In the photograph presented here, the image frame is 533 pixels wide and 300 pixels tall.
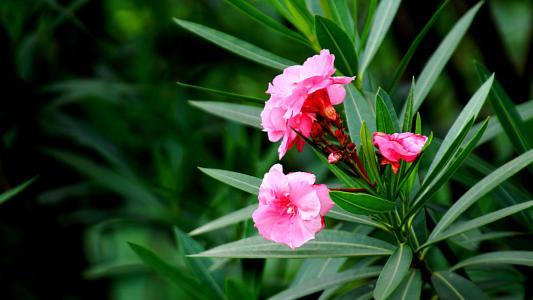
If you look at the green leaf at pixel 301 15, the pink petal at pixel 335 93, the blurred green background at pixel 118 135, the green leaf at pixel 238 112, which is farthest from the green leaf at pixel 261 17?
the blurred green background at pixel 118 135

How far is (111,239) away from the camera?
2115mm

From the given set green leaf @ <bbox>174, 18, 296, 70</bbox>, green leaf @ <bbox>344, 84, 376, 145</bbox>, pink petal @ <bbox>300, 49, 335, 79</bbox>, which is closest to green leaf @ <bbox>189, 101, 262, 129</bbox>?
green leaf @ <bbox>174, 18, 296, 70</bbox>

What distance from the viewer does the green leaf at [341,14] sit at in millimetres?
1086

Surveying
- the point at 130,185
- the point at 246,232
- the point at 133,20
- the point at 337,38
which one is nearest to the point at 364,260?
the point at 246,232

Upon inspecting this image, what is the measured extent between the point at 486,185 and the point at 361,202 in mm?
222

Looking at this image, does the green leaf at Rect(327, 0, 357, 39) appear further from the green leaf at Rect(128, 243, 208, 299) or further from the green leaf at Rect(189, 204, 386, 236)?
the green leaf at Rect(128, 243, 208, 299)

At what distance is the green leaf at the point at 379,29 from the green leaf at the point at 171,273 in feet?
1.40

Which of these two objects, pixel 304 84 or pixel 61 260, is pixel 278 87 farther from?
pixel 61 260

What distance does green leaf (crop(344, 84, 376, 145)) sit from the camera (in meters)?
0.95

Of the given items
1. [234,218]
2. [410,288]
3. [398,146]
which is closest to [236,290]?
[234,218]

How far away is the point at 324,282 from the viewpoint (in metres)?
1.00

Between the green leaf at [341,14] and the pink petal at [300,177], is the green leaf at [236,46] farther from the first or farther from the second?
the pink petal at [300,177]

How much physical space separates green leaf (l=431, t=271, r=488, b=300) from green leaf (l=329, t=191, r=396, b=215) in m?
0.20

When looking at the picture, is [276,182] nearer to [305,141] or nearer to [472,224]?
[305,141]
